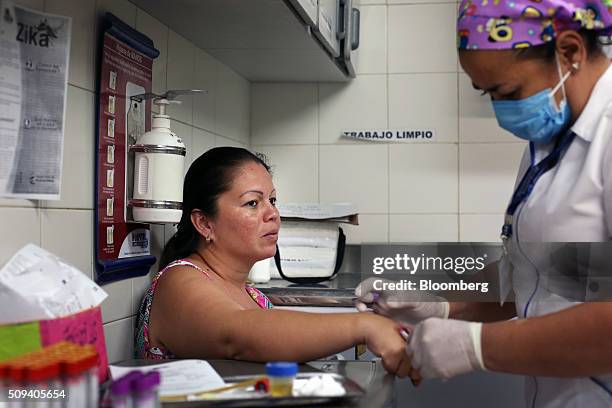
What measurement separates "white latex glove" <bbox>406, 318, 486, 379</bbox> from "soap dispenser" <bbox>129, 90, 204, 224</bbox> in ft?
2.37

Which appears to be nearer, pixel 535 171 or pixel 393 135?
pixel 535 171

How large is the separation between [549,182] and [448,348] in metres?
0.36

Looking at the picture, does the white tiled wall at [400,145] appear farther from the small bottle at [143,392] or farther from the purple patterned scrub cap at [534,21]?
the small bottle at [143,392]

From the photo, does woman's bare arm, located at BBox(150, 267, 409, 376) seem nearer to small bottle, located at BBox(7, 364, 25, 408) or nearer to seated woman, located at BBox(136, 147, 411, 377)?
seated woman, located at BBox(136, 147, 411, 377)

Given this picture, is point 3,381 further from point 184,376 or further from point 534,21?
point 534,21

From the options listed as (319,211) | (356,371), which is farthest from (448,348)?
(319,211)

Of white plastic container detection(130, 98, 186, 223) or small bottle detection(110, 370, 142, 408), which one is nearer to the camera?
small bottle detection(110, 370, 142, 408)

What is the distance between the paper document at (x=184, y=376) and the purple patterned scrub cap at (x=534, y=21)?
71 cm

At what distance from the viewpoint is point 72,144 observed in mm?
1439

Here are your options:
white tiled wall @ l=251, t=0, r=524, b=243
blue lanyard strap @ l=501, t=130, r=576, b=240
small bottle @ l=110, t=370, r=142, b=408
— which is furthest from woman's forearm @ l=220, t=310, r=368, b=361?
white tiled wall @ l=251, t=0, r=524, b=243

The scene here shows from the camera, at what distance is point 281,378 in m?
0.97

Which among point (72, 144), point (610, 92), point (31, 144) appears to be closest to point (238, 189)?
point (72, 144)

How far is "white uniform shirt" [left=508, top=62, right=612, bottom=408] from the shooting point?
1.19m

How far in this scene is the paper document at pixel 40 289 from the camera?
101 cm
